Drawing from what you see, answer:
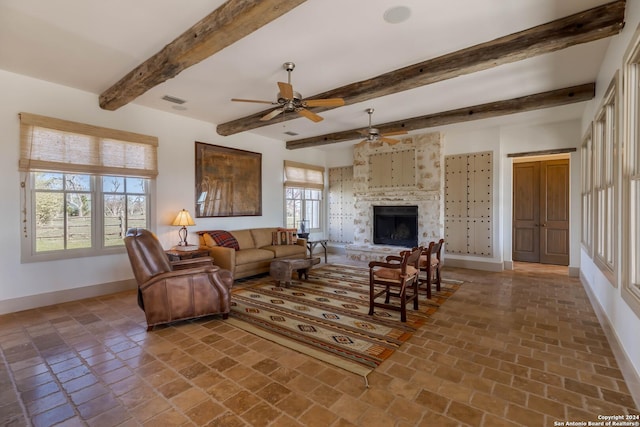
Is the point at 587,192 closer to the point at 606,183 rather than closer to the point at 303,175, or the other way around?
the point at 606,183

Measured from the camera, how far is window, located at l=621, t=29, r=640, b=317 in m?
2.27

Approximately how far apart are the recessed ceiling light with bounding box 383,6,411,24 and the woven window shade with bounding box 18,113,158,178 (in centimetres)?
430

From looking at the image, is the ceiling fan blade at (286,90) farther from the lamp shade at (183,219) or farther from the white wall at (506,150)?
the white wall at (506,150)

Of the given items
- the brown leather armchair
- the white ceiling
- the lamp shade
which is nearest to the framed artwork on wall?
the lamp shade

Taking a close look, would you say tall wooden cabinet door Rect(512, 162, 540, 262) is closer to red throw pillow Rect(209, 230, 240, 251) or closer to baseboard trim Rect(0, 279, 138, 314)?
red throw pillow Rect(209, 230, 240, 251)

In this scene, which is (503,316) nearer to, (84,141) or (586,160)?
(586,160)

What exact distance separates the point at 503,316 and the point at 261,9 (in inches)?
165

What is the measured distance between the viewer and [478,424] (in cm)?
183

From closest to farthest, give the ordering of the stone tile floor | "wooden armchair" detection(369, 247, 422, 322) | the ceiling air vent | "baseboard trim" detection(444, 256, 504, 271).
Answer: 1. the stone tile floor
2. "wooden armchair" detection(369, 247, 422, 322)
3. the ceiling air vent
4. "baseboard trim" detection(444, 256, 504, 271)

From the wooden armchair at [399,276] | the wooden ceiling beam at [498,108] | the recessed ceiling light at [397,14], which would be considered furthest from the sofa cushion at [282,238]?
the recessed ceiling light at [397,14]

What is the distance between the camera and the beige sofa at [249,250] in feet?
17.0

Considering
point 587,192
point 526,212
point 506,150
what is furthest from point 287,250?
point 526,212

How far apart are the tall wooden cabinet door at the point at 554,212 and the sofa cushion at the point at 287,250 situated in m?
5.77

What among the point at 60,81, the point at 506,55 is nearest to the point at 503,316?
the point at 506,55
